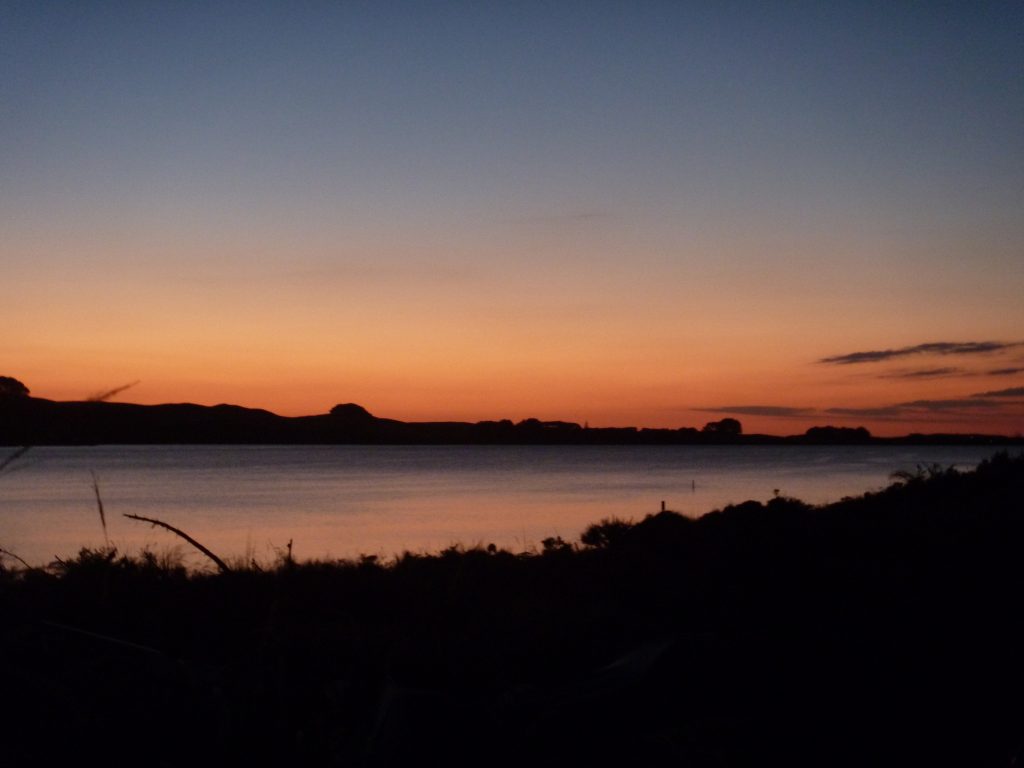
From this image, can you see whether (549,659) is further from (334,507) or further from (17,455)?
(334,507)

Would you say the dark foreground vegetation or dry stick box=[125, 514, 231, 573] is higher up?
dry stick box=[125, 514, 231, 573]

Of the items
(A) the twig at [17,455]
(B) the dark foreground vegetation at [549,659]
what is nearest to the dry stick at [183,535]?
(B) the dark foreground vegetation at [549,659]

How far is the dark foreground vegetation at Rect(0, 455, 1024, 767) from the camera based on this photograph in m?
4.72

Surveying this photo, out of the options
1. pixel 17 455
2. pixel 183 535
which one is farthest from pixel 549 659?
pixel 17 455

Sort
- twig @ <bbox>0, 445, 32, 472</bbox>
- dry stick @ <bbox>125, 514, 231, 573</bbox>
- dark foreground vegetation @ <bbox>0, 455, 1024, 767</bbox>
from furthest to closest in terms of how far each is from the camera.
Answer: dry stick @ <bbox>125, 514, 231, 573</bbox>
dark foreground vegetation @ <bbox>0, 455, 1024, 767</bbox>
twig @ <bbox>0, 445, 32, 472</bbox>

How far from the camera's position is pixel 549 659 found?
6.72 meters

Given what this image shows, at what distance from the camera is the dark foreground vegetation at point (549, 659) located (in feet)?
15.5

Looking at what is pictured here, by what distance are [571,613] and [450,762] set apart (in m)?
3.63

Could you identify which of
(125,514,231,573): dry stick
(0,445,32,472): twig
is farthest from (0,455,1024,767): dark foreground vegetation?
(0,445,32,472): twig

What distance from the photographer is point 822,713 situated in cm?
552

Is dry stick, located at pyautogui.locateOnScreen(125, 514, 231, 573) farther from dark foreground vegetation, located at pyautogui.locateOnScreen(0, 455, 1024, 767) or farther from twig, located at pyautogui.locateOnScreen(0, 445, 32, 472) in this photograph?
twig, located at pyautogui.locateOnScreen(0, 445, 32, 472)

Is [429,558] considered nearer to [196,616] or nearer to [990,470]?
[196,616]

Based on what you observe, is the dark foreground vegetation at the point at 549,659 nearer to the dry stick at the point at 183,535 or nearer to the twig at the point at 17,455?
the dry stick at the point at 183,535

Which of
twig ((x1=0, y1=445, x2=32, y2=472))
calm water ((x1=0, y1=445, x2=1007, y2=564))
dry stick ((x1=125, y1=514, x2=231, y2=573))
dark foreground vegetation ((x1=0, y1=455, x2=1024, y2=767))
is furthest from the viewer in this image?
calm water ((x1=0, y1=445, x2=1007, y2=564))
